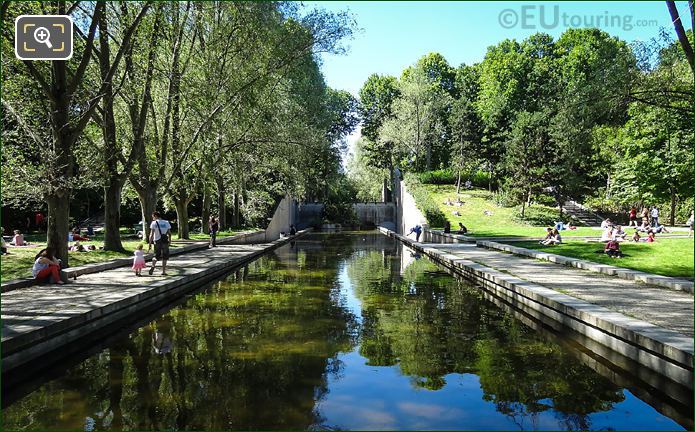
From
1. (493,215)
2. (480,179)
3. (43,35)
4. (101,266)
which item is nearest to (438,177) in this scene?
(480,179)

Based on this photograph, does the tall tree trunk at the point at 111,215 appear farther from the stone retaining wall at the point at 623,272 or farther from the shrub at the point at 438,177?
the shrub at the point at 438,177

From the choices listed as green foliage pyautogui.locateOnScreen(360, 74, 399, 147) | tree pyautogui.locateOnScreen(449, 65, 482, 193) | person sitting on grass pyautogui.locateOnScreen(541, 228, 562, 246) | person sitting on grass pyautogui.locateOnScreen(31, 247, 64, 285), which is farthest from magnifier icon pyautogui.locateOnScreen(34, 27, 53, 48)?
green foliage pyautogui.locateOnScreen(360, 74, 399, 147)

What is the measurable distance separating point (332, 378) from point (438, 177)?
172 ft

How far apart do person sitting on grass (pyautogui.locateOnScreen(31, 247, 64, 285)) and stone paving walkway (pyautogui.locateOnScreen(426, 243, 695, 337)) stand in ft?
37.2

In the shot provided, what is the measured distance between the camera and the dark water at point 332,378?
5.31m

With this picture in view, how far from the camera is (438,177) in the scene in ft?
189

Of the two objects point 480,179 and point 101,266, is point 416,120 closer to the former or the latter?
point 480,179

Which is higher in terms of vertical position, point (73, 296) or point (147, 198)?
point (147, 198)

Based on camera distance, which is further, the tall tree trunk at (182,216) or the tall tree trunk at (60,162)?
the tall tree trunk at (182,216)

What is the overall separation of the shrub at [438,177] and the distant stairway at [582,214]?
13399 mm

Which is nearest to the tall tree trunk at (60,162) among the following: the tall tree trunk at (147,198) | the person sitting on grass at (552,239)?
the tall tree trunk at (147,198)

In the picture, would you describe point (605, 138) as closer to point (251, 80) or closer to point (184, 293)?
point (251, 80)

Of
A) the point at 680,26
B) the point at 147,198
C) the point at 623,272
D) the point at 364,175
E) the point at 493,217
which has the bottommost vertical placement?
the point at 623,272

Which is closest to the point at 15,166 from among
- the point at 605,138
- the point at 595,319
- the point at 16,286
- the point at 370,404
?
the point at 16,286
